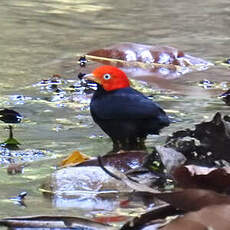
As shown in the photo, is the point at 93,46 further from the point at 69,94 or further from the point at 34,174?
the point at 34,174

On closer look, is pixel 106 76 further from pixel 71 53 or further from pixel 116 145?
pixel 71 53

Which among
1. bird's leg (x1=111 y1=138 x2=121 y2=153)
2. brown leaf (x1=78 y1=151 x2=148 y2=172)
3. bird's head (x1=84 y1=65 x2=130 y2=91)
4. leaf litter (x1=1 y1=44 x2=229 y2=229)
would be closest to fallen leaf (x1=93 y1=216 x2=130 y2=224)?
leaf litter (x1=1 y1=44 x2=229 y2=229)

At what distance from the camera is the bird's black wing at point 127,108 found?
14.8 feet

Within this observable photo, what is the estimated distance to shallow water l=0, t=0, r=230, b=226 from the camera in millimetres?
4168

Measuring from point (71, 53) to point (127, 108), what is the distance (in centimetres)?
265

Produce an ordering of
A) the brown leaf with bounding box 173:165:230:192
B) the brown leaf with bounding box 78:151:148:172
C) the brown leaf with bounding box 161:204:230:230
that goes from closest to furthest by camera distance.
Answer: the brown leaf with bounding box 161:204:230:230
the brown leaf with bounding box 173:165:230:192
the brown leaf with bounding box 78:151:148:172

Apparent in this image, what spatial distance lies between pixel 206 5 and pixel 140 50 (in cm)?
330

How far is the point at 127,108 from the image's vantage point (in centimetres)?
456

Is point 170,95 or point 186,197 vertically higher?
point 186,197

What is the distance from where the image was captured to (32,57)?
6.83m

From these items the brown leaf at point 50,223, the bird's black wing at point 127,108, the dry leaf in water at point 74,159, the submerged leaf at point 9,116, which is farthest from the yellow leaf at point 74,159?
the submerged leaf at point 9,116

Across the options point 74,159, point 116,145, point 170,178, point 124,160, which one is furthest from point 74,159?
point 116,145

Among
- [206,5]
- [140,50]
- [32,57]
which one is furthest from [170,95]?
[206,5]

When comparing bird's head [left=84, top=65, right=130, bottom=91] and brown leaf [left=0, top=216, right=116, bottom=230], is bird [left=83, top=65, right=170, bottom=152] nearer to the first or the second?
bird's head [left=84, top=65, right=130, bottom=91]
